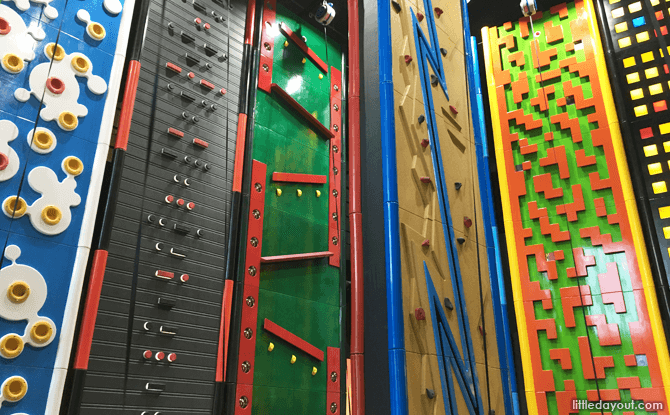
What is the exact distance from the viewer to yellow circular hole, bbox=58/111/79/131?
3625 mm

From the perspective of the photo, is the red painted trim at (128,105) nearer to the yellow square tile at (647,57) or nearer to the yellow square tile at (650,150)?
the yellow square tile at (650,150)

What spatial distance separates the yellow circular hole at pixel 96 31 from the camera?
3.97 m

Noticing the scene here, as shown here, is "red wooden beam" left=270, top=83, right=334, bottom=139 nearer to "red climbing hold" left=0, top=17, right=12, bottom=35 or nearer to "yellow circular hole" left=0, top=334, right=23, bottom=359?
"red climbing hold" left=0, top=17, right=12, bottom=35

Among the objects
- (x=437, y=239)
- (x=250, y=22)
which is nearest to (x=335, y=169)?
(x=250, y=22)

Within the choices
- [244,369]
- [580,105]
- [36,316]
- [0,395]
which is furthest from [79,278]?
[580,105]

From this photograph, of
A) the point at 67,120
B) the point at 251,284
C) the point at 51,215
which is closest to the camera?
the point at 51,215

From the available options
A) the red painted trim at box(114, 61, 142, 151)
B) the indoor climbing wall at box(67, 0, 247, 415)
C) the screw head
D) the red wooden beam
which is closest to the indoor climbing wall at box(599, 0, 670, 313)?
the red wooden beam

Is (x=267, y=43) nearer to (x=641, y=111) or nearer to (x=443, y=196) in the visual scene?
(x=443, y=196)

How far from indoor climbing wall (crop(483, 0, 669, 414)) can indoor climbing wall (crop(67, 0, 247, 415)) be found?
3.52 m

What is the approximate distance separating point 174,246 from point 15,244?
47.8 inches

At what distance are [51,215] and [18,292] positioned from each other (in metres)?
0.51

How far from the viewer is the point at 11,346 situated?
307 cm

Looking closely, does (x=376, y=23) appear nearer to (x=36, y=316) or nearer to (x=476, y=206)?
(x=476, y=206)

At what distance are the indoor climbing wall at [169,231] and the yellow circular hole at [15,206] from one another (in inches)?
22.9
